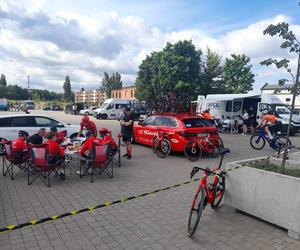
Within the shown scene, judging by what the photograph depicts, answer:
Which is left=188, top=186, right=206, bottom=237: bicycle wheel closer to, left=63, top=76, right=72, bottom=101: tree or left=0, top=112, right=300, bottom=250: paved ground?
left=0, top=112, right=300, bottom=250: paved ground

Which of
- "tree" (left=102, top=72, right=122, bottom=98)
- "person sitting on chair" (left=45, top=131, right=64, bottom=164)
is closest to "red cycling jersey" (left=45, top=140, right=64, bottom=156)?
"person sitting on chair" (left=45, top=131, right=64, bottom=164)

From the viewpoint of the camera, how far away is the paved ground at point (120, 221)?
3.60 metres

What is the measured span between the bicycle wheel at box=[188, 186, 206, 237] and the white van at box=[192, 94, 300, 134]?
1575 centimetres

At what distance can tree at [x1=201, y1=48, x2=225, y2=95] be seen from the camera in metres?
40.3

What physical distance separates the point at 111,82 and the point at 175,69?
258 ft

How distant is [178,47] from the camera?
3778cm

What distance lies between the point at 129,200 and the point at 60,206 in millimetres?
1254

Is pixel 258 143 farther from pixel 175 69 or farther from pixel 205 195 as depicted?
pixel 175 69

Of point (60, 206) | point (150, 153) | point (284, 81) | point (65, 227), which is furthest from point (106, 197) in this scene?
point (150, 153)

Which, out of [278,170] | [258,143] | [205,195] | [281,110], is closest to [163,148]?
[258,143]

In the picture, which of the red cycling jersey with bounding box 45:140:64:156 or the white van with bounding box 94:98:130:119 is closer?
the red cycling jersey with bounding box 45:140:64:156

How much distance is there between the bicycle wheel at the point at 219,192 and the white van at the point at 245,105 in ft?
48.4

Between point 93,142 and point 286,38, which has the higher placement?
point 286,38

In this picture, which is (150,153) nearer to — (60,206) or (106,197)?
(106,197)
